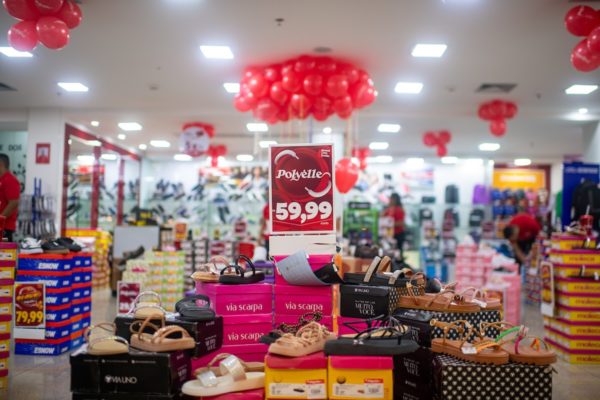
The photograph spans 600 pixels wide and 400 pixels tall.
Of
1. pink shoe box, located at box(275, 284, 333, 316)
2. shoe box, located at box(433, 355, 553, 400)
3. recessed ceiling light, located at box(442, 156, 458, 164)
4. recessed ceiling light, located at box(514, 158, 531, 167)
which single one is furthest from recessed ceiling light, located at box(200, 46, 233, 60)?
recessed ceiling light, located at box(514, 158, 531, 167)

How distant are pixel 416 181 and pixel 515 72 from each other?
8.62m

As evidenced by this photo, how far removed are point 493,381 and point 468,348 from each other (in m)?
0.17

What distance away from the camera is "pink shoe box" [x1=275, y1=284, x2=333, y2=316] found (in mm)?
2988

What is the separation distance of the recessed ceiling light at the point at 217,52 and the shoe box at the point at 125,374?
16.5ft

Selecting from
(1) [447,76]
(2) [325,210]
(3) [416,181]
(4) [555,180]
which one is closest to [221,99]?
(1) [447,76]

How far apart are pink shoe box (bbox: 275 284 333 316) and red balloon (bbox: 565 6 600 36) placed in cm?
348

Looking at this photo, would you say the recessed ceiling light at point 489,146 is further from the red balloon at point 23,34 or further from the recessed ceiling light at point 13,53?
the red balloon at point 23,34

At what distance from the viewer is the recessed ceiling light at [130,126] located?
11.2m

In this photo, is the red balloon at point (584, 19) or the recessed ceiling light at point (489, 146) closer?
the red balloon at point (584, 19)

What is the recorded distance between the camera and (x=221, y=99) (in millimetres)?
9250

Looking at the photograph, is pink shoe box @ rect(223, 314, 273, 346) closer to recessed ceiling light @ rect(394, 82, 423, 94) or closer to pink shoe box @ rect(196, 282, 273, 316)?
pink shoe box @ rect(196, 282, 273, 316)

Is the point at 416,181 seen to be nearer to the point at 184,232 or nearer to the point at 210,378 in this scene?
the point at 184,232

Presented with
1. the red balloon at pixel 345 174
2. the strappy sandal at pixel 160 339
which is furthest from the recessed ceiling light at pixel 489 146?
the strappy sandal at pixel 160 339

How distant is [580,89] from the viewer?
8305 mm
